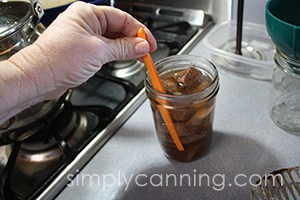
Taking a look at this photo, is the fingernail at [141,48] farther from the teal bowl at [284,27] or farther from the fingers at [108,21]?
the teal bowl at [284,27]

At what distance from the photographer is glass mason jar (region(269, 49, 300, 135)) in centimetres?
52

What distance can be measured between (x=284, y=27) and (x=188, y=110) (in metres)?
0.17

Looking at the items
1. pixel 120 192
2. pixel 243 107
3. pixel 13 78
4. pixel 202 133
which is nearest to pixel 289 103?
pixel 243 107

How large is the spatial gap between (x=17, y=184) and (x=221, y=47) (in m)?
0.49

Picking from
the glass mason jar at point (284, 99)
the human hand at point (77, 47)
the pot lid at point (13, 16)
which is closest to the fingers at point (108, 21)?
the human hand at point (77, 47)

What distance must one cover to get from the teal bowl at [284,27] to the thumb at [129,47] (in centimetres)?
17

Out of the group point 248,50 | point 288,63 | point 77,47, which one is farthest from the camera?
point 248,50

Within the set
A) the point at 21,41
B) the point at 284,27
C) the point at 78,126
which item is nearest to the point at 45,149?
the point at 78,126

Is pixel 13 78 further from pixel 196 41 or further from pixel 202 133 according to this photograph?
pixel 196 41

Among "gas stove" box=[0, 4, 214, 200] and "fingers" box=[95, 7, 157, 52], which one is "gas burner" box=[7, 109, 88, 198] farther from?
"fingers" box=[95, 7, 157, 52]

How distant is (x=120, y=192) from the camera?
1.53ft

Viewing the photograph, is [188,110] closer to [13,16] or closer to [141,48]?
[141,48]

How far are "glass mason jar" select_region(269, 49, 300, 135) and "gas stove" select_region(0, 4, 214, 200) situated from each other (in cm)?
21

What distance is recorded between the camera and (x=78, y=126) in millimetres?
583
